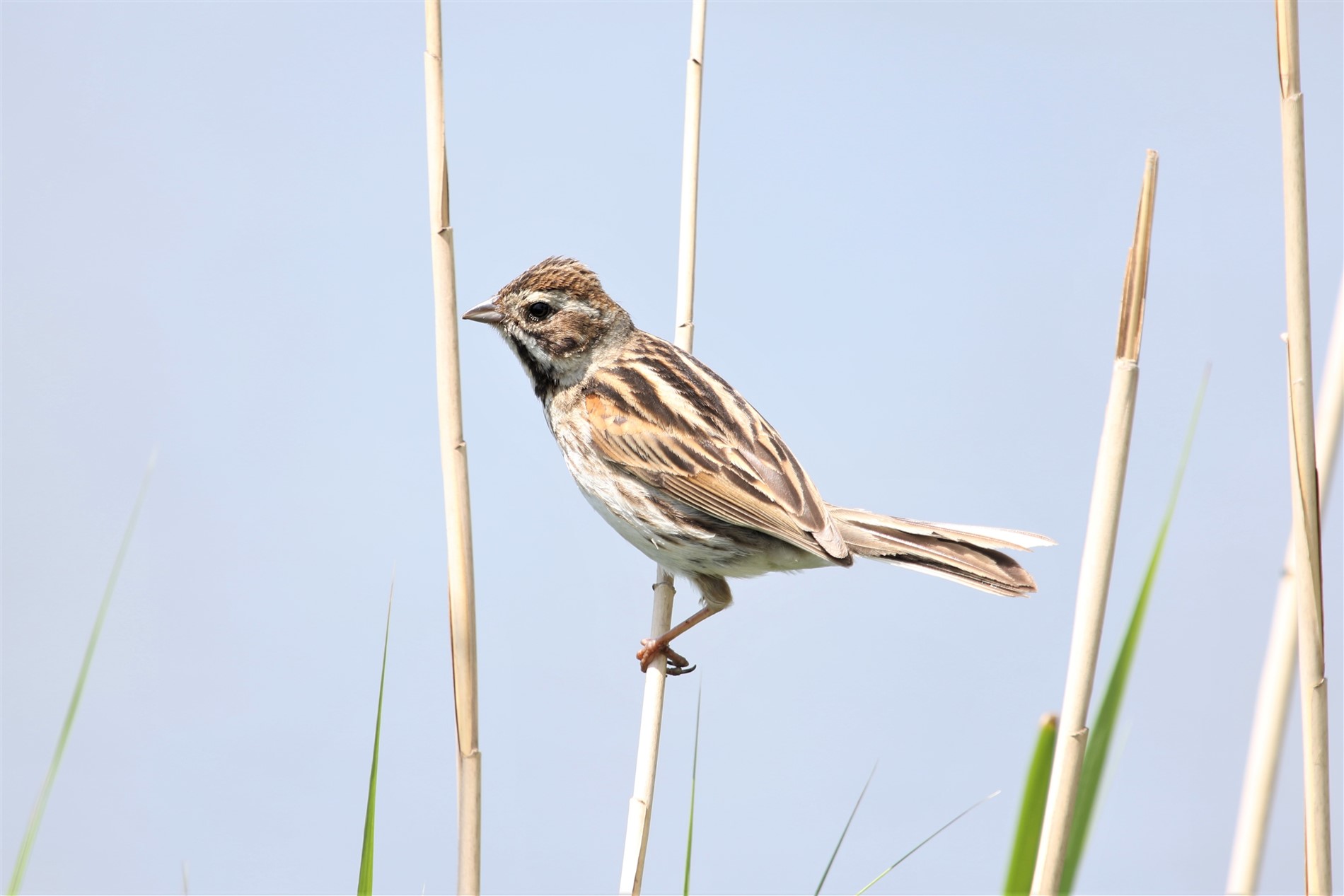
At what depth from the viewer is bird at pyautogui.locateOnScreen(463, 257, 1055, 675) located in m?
3.26

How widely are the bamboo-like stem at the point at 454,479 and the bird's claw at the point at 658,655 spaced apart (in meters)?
0.81

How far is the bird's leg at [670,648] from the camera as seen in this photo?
3369 millimetres

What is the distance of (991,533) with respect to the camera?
10.3 feet

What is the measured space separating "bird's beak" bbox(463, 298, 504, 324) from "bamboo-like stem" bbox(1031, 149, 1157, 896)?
2.31m

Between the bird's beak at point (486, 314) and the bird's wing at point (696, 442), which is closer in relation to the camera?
the bird's wing at point (696, 442)

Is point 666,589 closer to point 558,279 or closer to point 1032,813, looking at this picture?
point 558,279

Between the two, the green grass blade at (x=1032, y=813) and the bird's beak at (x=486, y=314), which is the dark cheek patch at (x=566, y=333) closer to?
the bird's beak at (x=486, y=314)

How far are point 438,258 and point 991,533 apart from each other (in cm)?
167

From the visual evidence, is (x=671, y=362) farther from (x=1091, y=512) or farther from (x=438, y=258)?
(x=1091, y=512)

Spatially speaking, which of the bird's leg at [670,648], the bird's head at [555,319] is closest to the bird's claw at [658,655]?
the bird's leg at [670,648]

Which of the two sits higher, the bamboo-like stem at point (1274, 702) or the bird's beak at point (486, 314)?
the bird's beak at point (486, 314)

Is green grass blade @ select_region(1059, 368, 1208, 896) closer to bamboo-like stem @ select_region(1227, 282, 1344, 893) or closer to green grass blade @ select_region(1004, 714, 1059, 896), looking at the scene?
green grass blade @ select_region(1004, 714, 1059, 896)

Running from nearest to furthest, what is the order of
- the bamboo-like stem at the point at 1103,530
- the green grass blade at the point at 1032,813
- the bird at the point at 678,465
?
the green grass blade at the point at 1032,813 < the bamboo-like stem at the point at 1103,530 < the bird at the point at 678,465

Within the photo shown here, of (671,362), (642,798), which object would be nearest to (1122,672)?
(642,798)
